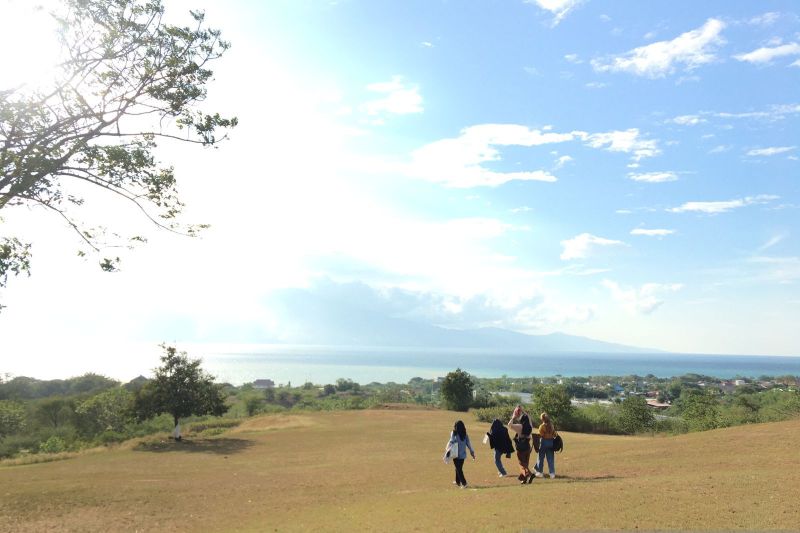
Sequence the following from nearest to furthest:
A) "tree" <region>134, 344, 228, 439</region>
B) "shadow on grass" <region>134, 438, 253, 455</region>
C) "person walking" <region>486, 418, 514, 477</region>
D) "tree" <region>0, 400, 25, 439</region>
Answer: "person walking" <region>486, 418, 514, 477</region> → "shadow on grass" <region>134, 438, 253, 455</region> → "tree" <region>134, 344, 228, 439</region> → "tree" <region>0, 400, 25, 439</region>

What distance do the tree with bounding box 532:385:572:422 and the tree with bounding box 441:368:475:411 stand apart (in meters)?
Answer: 18.7

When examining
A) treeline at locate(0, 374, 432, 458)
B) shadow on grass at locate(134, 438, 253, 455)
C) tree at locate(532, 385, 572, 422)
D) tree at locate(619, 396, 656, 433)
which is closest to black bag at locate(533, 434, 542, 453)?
shadow on grass at locate(134, 438, 253, 455)

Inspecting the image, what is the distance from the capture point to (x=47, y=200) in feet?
46.7

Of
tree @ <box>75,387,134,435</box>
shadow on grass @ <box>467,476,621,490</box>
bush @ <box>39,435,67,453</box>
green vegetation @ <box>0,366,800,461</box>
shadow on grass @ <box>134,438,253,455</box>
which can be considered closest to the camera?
shadow on grass @ <box>467,476,621,490</box>

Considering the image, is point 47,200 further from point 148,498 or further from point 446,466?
point 446,466

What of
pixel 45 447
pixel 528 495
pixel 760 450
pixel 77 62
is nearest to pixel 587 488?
pixel 528 495

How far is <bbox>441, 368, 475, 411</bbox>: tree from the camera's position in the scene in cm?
7019

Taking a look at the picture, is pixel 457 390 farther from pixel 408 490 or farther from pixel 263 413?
pixel 408 490

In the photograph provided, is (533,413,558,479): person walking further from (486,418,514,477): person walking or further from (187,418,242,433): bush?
(187,418,242,433): bush

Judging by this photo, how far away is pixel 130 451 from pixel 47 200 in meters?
28.6

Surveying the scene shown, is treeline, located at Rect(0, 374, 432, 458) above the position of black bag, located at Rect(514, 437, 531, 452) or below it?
below

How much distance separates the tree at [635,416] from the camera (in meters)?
52.0

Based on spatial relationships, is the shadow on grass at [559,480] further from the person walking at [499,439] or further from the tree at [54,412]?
the tree at [54,412]

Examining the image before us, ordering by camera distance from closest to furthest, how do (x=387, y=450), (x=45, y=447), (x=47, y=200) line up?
(x=47, y=200), (x=387, y=450), (x=45, y=447)
